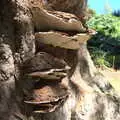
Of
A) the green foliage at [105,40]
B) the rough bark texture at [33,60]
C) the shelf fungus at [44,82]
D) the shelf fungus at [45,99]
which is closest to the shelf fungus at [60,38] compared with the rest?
the rough bark texture at [33,60]

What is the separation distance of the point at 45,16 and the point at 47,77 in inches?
18.7

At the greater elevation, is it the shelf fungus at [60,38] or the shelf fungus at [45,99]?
the shelf fungus at [60,38]

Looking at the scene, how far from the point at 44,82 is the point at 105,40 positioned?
9.47 metres

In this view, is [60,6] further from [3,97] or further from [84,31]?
[3,97]

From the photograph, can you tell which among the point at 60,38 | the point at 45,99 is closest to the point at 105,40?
the point at 60,38

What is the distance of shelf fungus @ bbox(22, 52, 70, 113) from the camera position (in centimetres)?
307

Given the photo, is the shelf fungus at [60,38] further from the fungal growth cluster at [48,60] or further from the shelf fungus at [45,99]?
the shelf fungus at [45,99]

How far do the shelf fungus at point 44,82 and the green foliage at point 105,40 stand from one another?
20.7 feet

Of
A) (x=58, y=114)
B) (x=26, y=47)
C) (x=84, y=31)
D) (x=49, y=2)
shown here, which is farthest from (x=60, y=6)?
(x=58, y=114)

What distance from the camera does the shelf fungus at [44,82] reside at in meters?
3.07

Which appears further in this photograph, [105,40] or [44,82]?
[105,40]

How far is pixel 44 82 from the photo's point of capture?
316cm

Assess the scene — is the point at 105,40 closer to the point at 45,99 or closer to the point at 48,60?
the point at 48,60

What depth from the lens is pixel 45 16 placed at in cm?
321
